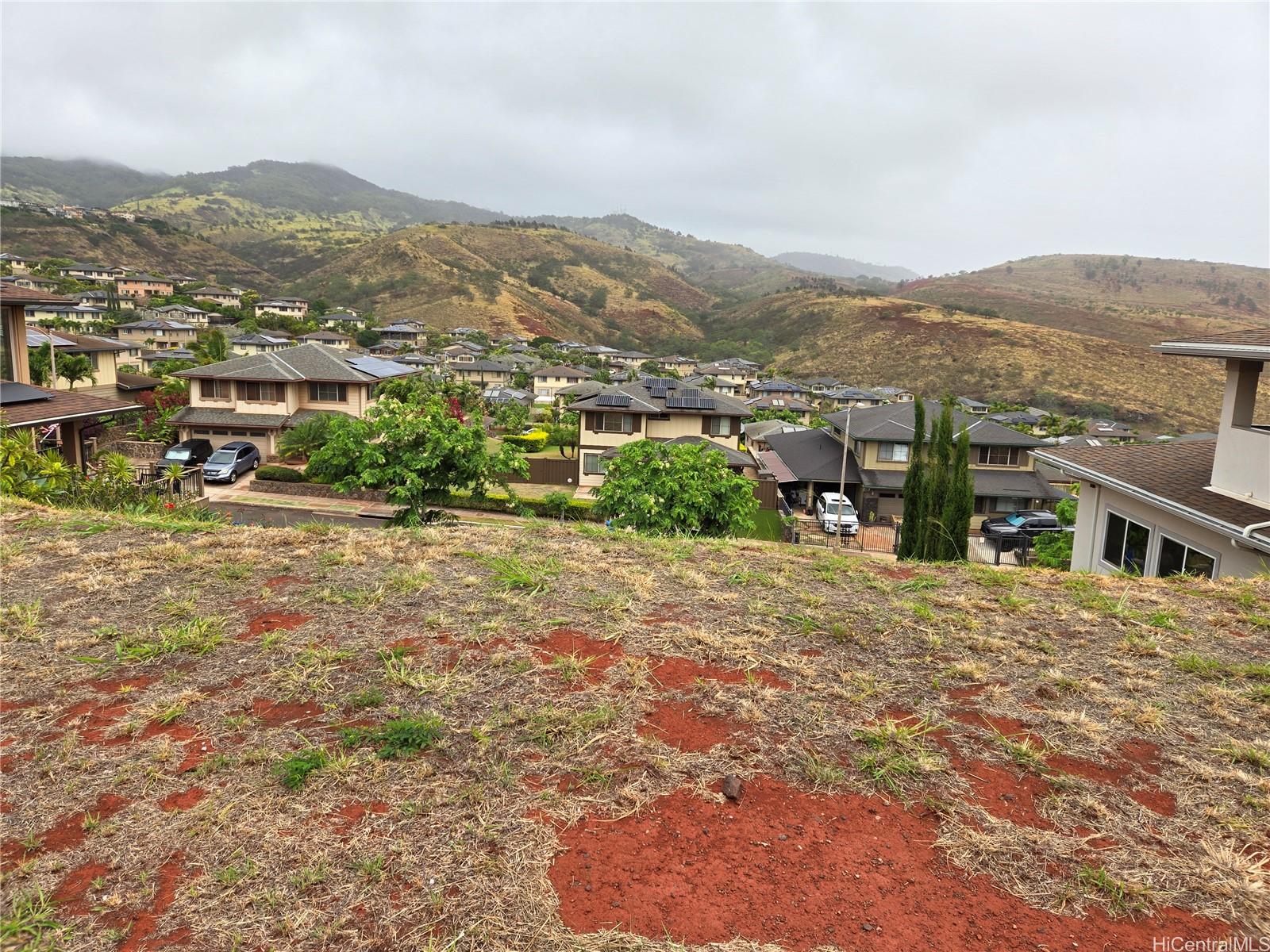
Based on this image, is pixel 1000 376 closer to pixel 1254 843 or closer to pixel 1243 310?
pixel 1254 843

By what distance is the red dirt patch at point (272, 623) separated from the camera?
17.0 feet

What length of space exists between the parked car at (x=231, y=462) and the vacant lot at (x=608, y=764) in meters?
21.8

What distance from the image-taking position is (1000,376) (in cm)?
7456

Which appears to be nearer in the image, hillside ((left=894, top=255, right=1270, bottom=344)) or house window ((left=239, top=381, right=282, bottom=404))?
house window ((left=239, top=381, right=282, bottom=404))

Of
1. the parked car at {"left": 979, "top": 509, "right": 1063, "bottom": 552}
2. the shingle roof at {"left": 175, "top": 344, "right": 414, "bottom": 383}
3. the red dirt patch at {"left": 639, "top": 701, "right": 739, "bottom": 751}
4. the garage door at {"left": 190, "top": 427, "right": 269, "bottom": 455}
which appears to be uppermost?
the shingle roof at {"left": 175, "top": 344, "right": 414, "bottom": 383}

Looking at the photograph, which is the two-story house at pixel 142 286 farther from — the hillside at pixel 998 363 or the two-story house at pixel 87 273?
the hillside at pixel 998 363

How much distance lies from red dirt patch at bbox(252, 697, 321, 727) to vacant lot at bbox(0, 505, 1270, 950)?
0.04 metres

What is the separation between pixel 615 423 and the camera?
31422mm

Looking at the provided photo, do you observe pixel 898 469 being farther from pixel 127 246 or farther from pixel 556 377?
pixel 127 246

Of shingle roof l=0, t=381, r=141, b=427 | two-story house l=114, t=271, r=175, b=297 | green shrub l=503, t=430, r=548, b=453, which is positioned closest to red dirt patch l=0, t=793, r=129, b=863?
shingle roof l=0, t=381, r=141, b=427

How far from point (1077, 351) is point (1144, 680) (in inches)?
3485

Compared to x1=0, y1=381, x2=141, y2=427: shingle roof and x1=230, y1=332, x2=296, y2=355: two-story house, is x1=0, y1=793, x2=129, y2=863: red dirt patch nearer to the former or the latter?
x1=0, y1=381, x2=141, y2=427: shingle roof

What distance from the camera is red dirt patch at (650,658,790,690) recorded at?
4.64m

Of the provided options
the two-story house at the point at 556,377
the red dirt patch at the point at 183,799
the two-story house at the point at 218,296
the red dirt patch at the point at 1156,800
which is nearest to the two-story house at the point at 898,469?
the red dirt patch at the point at 1156,800
